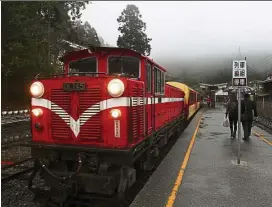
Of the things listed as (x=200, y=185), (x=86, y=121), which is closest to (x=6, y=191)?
(x=86, y=121)

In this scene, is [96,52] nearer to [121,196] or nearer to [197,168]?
[121,196]

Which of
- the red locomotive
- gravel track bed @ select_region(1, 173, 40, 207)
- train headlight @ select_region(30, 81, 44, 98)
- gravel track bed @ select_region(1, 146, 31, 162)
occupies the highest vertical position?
train headlight @ select_region(30, 81, 44, 98)

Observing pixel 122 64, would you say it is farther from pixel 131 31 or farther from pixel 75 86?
pixel 131 31

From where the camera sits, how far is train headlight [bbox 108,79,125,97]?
508 centimetres

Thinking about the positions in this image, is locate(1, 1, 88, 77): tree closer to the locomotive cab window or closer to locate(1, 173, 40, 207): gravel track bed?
the locomotive cab window

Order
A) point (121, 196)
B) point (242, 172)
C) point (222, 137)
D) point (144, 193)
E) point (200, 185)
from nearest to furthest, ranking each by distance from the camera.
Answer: point (121, 196)
point (144, 193)
point (200, 185)
point (242, 172)
point (222, 137)

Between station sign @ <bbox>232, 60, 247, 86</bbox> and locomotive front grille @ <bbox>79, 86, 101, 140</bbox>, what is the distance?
15.7ft

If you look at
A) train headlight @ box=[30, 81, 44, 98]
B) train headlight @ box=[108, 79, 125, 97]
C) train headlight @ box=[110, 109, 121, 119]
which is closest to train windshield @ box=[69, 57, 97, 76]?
train headlight @ box=[30, 81, 44, 98]

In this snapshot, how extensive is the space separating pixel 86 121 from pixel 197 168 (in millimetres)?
3684

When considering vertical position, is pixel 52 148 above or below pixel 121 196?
above

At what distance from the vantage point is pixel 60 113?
18.3ft

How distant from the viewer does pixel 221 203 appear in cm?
541

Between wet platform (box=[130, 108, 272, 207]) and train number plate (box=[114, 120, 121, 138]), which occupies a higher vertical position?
train number plate (box=[114, 120, 121, 138])

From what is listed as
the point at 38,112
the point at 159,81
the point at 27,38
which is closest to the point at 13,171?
the point at 38,112
